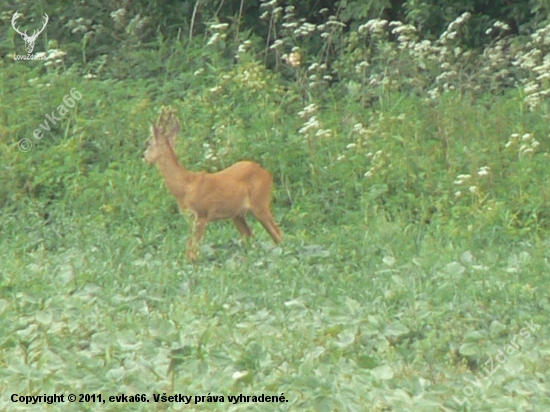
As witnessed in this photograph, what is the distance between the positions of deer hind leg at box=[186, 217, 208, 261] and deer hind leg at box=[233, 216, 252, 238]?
356mm

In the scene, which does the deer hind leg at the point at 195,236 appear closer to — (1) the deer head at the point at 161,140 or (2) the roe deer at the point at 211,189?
(2) the roe deer at the point at 211,189

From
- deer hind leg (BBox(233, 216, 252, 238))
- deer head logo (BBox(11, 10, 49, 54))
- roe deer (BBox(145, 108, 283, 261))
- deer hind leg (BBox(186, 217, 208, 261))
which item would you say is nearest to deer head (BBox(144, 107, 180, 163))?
roe deer (BBox(145, 108, 283, 261))

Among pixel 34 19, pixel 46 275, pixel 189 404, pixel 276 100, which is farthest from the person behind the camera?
pixel 34 19

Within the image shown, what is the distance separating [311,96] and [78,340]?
17.2 feet

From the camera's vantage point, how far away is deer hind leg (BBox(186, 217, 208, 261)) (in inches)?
355

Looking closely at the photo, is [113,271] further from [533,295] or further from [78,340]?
[533,295]

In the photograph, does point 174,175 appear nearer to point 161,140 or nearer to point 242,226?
point 161,140

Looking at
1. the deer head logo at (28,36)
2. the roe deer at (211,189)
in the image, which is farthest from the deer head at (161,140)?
the deer head logo at (28,36)

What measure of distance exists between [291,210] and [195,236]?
4.16 ft

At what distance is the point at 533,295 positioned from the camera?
7727 mm

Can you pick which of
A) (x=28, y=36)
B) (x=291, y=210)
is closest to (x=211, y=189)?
(x=291, y=210)

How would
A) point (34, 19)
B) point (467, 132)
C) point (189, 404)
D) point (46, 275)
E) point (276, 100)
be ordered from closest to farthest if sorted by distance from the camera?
1. point (189, 404)
2. point (46, 275)
3. point (467, 132)
4. point (276, 100)
5. point (34, 19)

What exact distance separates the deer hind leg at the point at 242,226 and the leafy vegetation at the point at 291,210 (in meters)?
0.13

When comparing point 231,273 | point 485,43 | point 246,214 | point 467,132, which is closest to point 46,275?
point 231,273
